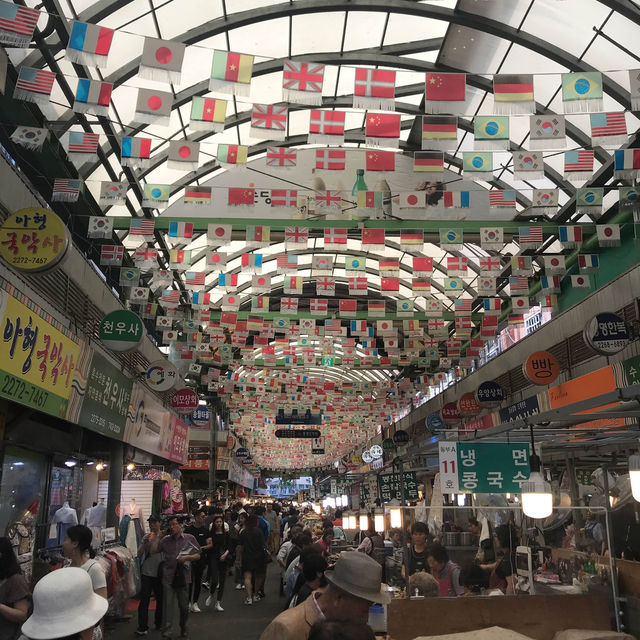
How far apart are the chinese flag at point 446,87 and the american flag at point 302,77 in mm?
1443

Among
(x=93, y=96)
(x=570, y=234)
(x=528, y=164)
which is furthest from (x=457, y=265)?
(x=93, y=96)

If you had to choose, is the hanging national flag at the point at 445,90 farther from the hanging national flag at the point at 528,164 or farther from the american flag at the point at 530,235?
the american flag at the point at 530,235

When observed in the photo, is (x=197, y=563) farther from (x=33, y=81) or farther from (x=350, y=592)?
(x=350, y=592)

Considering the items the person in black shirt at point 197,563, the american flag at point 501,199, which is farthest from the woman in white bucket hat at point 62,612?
the american flag at point 501,199

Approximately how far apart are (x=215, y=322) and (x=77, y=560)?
14.6m

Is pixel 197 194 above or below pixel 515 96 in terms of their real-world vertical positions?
above

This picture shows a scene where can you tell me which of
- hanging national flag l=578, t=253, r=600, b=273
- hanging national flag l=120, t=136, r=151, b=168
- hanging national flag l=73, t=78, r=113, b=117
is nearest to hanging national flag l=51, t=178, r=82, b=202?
hanging national flag l=120, t=136, r=151, b=168

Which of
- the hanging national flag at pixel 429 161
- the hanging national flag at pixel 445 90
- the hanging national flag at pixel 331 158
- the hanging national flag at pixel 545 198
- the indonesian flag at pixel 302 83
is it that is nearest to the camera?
the indonesian flag at pixel 302 83

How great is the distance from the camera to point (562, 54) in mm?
10891

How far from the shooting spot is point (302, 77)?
7.23 m

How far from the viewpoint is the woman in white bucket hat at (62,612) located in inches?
102

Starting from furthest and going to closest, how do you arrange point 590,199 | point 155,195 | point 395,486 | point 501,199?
point 395,486 → point 501,199 → point 590,199 → point 155,195

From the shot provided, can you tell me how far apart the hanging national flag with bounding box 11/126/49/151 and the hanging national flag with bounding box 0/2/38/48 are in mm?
2376

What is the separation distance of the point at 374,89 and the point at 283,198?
5.35 metres
